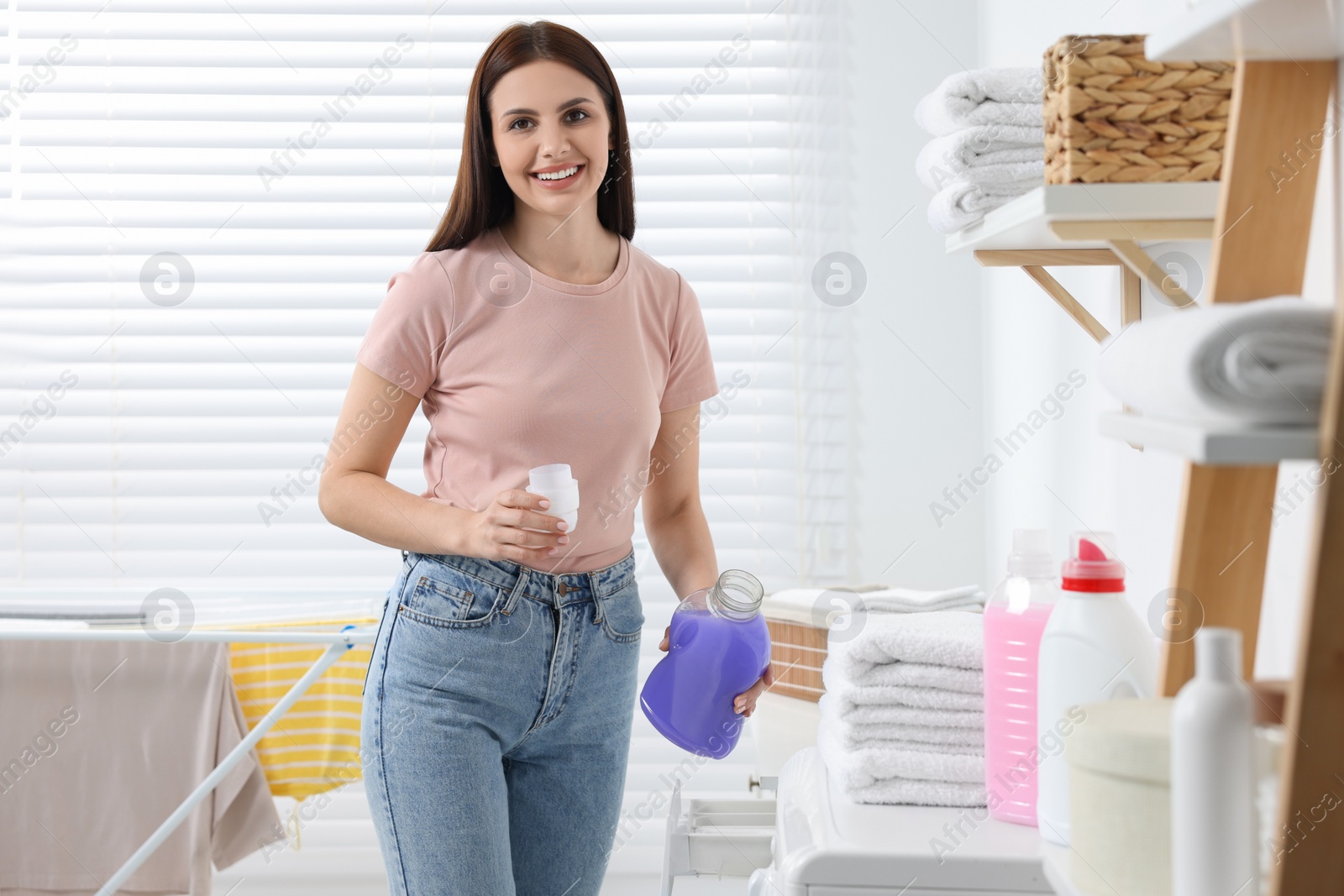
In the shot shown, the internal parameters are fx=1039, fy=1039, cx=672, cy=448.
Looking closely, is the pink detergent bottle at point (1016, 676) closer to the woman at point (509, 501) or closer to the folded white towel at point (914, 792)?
the folded white towel at point (914, 792)

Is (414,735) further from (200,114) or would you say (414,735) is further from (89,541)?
(200,114)

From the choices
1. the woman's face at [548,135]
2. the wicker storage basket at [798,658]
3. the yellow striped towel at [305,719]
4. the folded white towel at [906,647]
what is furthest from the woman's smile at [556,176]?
the yellow striped towel at [305,719]

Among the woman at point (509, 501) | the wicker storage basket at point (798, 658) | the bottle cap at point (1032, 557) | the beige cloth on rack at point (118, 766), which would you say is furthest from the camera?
the beige cloth on rack at point (118, 766)

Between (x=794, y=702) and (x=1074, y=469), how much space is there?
0.49m

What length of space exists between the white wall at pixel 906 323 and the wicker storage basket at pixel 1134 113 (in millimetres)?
1088

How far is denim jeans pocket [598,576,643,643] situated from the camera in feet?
3.56

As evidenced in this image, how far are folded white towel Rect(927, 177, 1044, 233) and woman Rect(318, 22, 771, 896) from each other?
0.36 metres

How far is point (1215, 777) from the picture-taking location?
0.51 metres

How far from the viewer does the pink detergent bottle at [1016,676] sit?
86 cm

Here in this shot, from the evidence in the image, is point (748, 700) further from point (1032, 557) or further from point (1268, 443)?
point (1268, 443)

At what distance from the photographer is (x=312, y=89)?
197 centimetres

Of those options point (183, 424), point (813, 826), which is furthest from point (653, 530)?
point (183, 424)

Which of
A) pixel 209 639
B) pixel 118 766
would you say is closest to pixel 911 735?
pixel 209 639

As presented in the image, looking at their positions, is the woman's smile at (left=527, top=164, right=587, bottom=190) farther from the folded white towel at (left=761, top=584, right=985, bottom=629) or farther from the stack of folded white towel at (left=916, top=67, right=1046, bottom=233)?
the folded white towel at (left=761, top=584, right=985, bottom=629)
